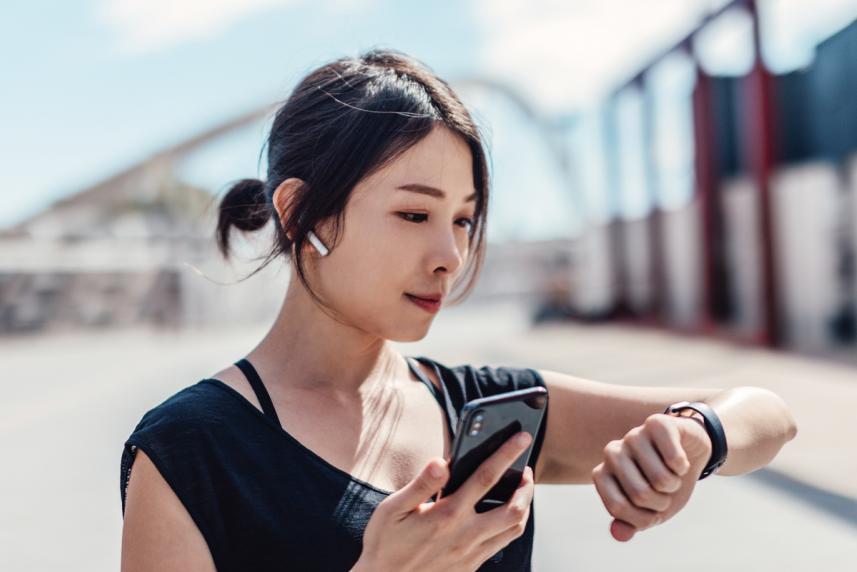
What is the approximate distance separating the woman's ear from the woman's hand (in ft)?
2.19

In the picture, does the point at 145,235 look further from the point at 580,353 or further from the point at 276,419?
the point at 276,419

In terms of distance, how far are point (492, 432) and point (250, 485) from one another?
1.24 feet

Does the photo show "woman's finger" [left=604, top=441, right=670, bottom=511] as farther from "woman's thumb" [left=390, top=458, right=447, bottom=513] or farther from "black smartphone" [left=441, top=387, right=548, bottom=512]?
"woman's thumb" [left=390, top=458, right=447, bottom=513]

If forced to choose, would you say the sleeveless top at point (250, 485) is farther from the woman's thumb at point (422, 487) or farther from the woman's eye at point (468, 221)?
the woman's eye at point (468, 221)

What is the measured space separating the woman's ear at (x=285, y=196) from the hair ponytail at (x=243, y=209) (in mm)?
138

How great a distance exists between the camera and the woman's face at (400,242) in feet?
4.71

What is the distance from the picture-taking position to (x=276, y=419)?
1.38 m

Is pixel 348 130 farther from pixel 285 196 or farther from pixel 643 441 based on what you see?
pixel 643 441

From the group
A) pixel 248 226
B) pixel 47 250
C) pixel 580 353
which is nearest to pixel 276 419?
pixel 248 226

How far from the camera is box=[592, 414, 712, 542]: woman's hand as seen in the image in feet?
3.85

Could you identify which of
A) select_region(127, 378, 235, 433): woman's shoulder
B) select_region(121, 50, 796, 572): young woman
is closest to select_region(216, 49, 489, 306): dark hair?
select_region(121, 50, 796, 572): young woman

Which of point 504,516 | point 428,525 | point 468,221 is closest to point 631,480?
point 504,516

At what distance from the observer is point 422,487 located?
3.61 ft

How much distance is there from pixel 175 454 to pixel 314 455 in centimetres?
21
